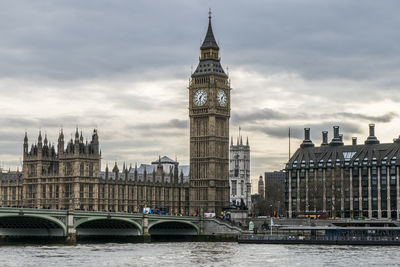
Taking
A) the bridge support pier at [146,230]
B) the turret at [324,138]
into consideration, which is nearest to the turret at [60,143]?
the bridge support pier at [146,230]

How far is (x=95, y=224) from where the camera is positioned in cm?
12138

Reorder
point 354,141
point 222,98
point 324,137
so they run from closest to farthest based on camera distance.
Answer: point 222,98, point 354,141, point 324,137

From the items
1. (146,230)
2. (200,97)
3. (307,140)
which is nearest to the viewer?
(146,230)

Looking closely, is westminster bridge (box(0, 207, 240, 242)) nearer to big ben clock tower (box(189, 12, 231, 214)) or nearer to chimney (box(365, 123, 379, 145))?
big ben clock tower (box(189, 12, 231, 214))

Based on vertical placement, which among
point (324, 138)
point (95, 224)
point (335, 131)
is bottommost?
point (95, 224)

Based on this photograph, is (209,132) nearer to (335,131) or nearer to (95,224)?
(335,131)

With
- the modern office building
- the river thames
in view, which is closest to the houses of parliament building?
the modern office building

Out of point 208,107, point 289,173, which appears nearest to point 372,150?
point 289,173

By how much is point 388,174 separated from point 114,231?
49943 mm

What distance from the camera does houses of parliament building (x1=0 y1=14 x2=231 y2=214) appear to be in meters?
140

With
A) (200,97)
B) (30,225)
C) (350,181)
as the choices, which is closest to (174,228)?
(30,225)

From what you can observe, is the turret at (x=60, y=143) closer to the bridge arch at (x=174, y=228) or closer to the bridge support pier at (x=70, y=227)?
the bridge arch at (x=174, y=228)

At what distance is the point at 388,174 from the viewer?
147625 millimetres

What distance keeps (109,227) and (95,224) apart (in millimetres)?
2704
